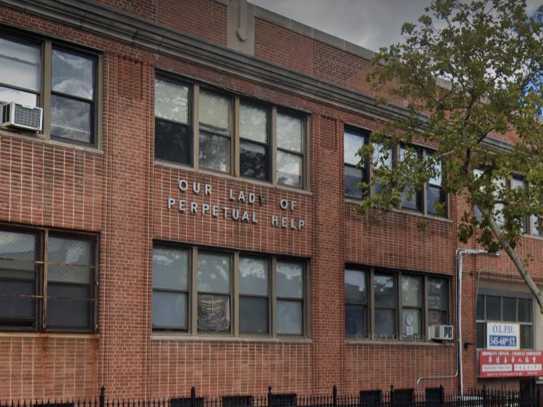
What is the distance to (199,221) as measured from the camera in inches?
896

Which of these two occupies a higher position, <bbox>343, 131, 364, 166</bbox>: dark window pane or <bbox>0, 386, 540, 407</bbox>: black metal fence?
<bbox>343, 131, 364, 166</bbox>: dark window pane

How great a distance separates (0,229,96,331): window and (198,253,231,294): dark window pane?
3.11m

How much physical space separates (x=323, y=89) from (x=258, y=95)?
93.1 inches

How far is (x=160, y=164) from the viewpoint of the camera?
72.5 ft

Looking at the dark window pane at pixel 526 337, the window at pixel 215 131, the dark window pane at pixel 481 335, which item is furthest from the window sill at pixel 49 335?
the dark window pane at pixel 526 337

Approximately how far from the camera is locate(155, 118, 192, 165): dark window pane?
22422mm

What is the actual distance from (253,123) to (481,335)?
11.1 m

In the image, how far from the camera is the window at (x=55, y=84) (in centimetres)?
1953

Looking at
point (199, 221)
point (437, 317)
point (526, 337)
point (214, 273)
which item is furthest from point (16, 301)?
point (526, 337)

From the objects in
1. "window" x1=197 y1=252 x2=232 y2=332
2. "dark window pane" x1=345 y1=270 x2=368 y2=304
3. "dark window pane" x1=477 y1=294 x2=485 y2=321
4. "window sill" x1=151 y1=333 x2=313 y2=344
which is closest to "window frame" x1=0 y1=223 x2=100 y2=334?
"window sill" x1=151 y1=333 x2=313 y2=344

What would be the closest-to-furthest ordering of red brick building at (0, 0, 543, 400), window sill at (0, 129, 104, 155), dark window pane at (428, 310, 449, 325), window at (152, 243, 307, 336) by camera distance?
window sill at (0, 129, 104, 155) → red brick building at (0, 0, 543, 400) → window at (152, 243, 307, 336) → dark window pane at (428, 310, 449, 325)

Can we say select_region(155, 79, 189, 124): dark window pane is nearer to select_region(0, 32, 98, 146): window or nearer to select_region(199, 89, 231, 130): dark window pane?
select_region(199, 89, 231, 130): dark window pane

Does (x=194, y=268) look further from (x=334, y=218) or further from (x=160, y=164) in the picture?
(x=334, y=218)

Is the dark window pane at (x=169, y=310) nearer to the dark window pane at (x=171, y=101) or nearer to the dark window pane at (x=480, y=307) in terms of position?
the dark window pane at (x=171, y=101)
